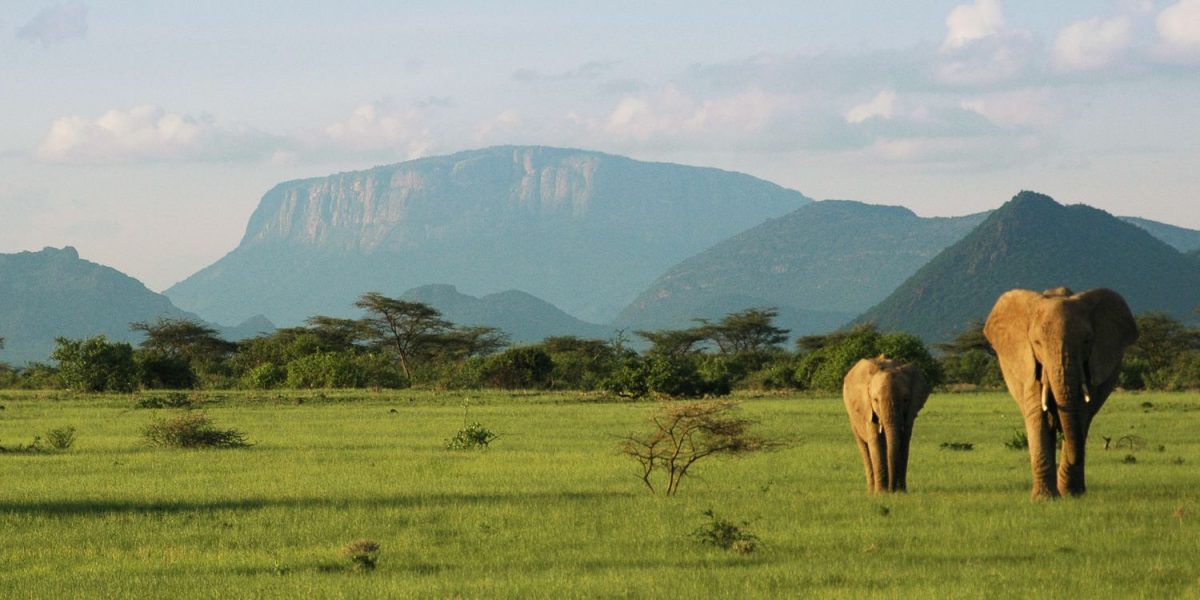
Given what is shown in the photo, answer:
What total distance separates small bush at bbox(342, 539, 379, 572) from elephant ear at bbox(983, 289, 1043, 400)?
9033 millimetres

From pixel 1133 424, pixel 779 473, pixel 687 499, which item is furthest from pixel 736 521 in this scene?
pixel 1133 424

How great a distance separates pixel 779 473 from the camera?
80.6 feet

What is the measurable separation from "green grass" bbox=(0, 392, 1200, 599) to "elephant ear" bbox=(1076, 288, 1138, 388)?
176 centimetres

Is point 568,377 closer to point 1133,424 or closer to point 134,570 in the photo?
point 1133,424

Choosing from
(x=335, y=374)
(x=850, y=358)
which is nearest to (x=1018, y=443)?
(x=850, y=358)

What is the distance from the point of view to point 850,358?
198 ft

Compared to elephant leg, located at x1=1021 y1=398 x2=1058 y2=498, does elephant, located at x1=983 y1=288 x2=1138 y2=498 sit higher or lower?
higher

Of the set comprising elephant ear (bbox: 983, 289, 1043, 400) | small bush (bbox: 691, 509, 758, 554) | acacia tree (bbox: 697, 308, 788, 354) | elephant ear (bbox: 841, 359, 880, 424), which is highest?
acacia tree (bbox: 697, 308, 788, 354)

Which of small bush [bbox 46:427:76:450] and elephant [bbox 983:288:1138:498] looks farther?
small bush [bbox 46:427:76:450]

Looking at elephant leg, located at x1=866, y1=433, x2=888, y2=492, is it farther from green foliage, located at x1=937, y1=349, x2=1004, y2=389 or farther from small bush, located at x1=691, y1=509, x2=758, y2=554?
green foliage, located at x1=937, y1=349, x2=1004, y2=389

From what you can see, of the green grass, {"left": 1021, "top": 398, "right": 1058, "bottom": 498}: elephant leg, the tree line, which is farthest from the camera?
the tree line

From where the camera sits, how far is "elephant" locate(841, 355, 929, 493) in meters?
20.3

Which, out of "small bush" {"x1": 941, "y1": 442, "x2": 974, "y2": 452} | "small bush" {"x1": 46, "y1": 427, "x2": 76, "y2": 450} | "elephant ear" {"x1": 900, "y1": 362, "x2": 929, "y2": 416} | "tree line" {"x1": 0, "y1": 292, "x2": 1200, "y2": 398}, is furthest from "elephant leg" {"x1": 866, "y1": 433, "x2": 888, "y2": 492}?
"tree line" {"x1": 0, "y1": 292, "x2": 1200, "y2": 398}

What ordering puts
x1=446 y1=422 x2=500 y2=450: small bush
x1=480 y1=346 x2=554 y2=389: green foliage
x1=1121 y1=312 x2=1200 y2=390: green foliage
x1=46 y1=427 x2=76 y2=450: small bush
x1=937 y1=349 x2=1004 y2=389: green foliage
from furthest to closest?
x1=937 y1=349 x2=1004 y2=389: green foliage, x1=480 y1=346 x2=554 y2=389: green foliage, x1=1121 y1=312 x2=1200 y2=390: green foliage, x1=46 y1=427 x2=76 y2=450: small bush, x1=446 y1=422 x2=500 y2=450: small bush
